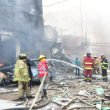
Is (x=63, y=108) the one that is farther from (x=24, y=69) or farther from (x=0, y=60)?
(x=0, y=60)

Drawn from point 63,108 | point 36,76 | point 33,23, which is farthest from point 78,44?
point 63,108

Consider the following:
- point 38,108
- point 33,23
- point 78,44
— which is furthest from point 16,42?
point 78,44

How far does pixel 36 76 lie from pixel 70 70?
7159 mm

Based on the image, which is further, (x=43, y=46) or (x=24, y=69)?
(x=43, y=46)

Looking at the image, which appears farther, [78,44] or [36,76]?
Answer: [78,44]

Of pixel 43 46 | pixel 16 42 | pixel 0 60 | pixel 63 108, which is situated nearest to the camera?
pixel 63 108

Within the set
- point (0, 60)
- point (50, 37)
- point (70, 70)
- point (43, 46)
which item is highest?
point (50, 37)

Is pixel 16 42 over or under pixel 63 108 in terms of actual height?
over

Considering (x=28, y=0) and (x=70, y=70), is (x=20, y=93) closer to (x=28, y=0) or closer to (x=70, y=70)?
(x=70, y=70)

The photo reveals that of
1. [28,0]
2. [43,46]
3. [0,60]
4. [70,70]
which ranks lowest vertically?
[70,70]

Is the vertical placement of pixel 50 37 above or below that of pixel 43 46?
above

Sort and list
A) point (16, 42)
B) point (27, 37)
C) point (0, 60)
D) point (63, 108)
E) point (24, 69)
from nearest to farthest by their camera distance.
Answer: point (63, 108) → point (24, 69) → point (0, 60) → point (16, 42) → point (27, 37)

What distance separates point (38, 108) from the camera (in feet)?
11.8

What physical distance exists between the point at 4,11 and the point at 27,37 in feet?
10.1
